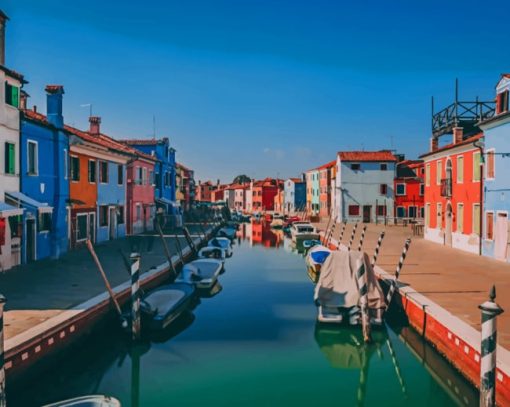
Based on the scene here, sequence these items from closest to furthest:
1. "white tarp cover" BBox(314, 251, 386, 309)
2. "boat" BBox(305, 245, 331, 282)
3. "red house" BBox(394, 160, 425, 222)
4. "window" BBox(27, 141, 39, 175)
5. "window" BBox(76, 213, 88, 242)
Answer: "white tarp cover" BBox(314, 251, 386, 309)
"window" BBox(27, 141, 39, 175)
"boat" BBox(305, 245, 331, 282)
"window" BBox(76, 213, 88, 242)
"red house" BBox(394, 160, 425, 222)

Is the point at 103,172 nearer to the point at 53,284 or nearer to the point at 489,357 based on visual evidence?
the point at 53,284

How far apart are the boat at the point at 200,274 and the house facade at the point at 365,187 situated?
33.7 m

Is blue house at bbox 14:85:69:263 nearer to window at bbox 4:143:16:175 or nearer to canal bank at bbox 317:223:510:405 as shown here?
window at bbox 4:143:16:175

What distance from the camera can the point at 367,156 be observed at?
176ft

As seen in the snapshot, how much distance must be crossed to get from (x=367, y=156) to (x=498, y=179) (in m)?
32.7

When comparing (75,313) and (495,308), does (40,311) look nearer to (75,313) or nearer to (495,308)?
(75,313)

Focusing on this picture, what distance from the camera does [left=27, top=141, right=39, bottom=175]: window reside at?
19000mm

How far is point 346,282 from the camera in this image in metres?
14.6

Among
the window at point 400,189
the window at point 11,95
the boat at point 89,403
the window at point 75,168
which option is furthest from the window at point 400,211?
the boat at point 89,403

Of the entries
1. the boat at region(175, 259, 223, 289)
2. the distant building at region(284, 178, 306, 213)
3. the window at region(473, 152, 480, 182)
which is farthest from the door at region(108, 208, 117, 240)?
the distant building at region(284, 178, 306, 213)

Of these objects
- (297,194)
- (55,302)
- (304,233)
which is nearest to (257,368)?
(55,302)

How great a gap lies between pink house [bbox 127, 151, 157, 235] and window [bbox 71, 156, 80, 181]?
8245 mm

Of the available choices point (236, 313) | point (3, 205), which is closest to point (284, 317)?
point (236, 313)

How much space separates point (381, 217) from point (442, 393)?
44.6 metres
